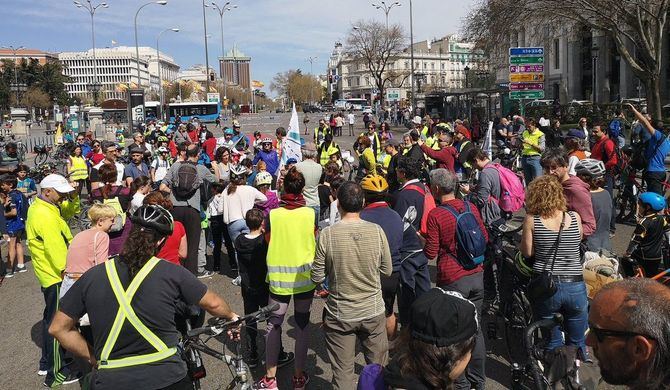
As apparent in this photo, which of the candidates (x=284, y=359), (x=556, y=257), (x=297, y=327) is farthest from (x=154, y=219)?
(x=556, y=257)

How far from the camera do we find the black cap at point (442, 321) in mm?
2020

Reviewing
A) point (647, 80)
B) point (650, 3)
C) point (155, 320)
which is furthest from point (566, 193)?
point (647, 80)

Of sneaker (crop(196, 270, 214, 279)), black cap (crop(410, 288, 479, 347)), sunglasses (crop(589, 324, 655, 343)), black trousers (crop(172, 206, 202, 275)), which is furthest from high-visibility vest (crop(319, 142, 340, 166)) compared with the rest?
sunglasses (crop(589, 324, 655, 343))

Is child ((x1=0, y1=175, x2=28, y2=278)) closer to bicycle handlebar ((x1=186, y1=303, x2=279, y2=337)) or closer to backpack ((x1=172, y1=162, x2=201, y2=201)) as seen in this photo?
backpack ((x1=172, y1=162, x2=201, y2=201))

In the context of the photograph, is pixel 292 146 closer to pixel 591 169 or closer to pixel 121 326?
pixel 591 169

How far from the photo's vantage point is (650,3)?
22.8 meters

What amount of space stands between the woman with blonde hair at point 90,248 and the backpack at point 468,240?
2696mm

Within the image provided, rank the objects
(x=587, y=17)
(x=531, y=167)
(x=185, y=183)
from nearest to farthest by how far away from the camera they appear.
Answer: (x=185, y=183)
(x=531, y=167)
(x=587, y=17)

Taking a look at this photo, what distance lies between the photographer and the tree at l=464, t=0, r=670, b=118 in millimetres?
22875

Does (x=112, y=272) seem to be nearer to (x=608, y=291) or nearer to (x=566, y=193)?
(x=608, y=291)

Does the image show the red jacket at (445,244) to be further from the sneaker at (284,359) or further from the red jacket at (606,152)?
the red jacket at (606,152)

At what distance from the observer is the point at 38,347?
6.23 meters

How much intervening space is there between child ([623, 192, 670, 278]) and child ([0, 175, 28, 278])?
28.0 ft

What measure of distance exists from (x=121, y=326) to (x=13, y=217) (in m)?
7.23
